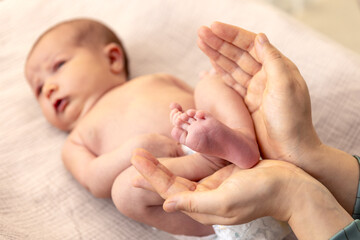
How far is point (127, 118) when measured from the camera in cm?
121

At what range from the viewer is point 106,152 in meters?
1.20

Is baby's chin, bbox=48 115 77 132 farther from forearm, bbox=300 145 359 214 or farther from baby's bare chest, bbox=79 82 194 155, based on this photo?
forearm, bbox=300 145 359 214

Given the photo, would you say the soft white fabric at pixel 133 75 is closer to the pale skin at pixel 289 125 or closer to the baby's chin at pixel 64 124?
the baby's chin at pixel 64 124

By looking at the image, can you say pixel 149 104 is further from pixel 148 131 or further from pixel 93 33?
pixel 93 33

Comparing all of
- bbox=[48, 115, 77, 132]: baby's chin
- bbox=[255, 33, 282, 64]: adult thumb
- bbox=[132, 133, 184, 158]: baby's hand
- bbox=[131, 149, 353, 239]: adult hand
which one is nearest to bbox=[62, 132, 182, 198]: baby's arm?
bbox=[132, 133, 184, 158]: baby's hand

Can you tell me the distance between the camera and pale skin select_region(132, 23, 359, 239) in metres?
0.79

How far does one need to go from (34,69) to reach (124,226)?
2.17 feet

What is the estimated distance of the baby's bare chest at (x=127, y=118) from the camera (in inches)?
45.8

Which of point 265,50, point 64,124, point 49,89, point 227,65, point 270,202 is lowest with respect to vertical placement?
point 64,124

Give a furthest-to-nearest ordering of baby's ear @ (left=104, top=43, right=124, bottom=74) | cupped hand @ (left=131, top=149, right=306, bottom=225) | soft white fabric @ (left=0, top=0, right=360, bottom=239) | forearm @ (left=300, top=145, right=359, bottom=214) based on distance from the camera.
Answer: baby's ear @ (left=104, top=43, right=124, bottom=74), soft white fabric @ (left=0, top=0, right=360, bottom=239), forearm @ (left=300, top=145, right=359, bottom=214), cupped hand @ (left=131, top=149, right=306, bottom=225)

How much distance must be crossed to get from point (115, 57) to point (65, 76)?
0.73 feet

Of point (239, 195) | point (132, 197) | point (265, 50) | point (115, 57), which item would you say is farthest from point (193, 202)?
point (115, 57)

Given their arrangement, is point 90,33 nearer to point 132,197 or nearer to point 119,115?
point 119,115

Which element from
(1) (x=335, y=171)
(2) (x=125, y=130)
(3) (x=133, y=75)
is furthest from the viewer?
(3) (x=133, y=75)
